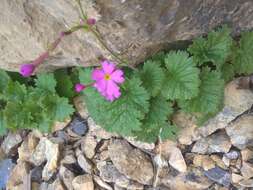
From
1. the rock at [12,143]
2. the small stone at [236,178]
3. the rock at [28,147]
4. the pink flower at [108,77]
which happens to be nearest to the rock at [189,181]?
the small stone at [236,178]

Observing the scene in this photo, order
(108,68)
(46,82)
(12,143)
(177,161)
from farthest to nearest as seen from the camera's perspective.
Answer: (12,143) < (46,82) < (177,161) < (108,68)

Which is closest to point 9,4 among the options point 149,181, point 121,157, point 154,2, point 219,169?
point 154,2

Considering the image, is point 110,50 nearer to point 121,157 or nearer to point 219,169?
point 121,157

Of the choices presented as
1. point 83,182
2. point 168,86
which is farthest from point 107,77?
point 83,182

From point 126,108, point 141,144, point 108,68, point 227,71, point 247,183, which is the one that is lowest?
point 247,183

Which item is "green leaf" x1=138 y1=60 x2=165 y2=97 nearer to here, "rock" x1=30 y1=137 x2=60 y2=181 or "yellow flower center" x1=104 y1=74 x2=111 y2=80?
"yellow flower center" x1=104 y1=74 x2=111 y2=80

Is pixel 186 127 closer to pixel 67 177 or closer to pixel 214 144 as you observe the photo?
pixel 214 144
